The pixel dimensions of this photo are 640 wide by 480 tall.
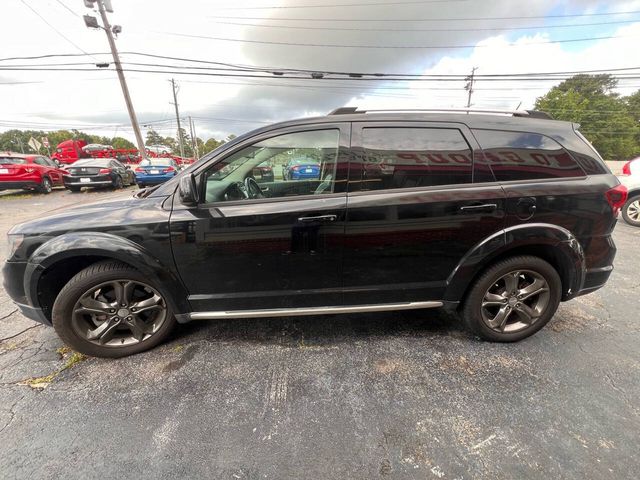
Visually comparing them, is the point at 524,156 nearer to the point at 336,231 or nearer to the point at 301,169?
the point at 336,231

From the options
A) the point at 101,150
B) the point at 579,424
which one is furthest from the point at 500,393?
the point at 101,150

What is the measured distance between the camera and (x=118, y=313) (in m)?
2.32

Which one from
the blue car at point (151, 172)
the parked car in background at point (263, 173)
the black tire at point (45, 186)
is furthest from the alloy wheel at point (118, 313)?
the blue car at point (151, 172)

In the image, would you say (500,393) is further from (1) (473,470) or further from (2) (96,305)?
(2) (96,305)

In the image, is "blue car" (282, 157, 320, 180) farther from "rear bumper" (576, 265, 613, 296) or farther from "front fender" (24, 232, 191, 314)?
"rear bumper" (576, 265, 613, 296)

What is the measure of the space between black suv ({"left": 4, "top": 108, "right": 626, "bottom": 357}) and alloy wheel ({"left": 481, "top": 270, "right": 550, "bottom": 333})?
41 millimetres

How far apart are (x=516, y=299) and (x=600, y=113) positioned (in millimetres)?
68993

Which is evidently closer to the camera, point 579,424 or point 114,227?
point 579,424

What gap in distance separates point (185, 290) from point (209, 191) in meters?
0.78

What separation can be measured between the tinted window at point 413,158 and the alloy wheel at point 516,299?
37.2 inches

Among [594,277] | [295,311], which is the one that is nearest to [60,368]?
[295,311]

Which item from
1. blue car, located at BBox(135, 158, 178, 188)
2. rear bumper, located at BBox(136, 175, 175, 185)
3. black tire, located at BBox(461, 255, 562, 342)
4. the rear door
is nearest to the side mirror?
the rear door

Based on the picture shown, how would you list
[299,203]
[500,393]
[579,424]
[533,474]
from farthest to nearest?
[299,203]
[500,393]
[579,424]
[533,474]

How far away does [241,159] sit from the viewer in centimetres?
230
